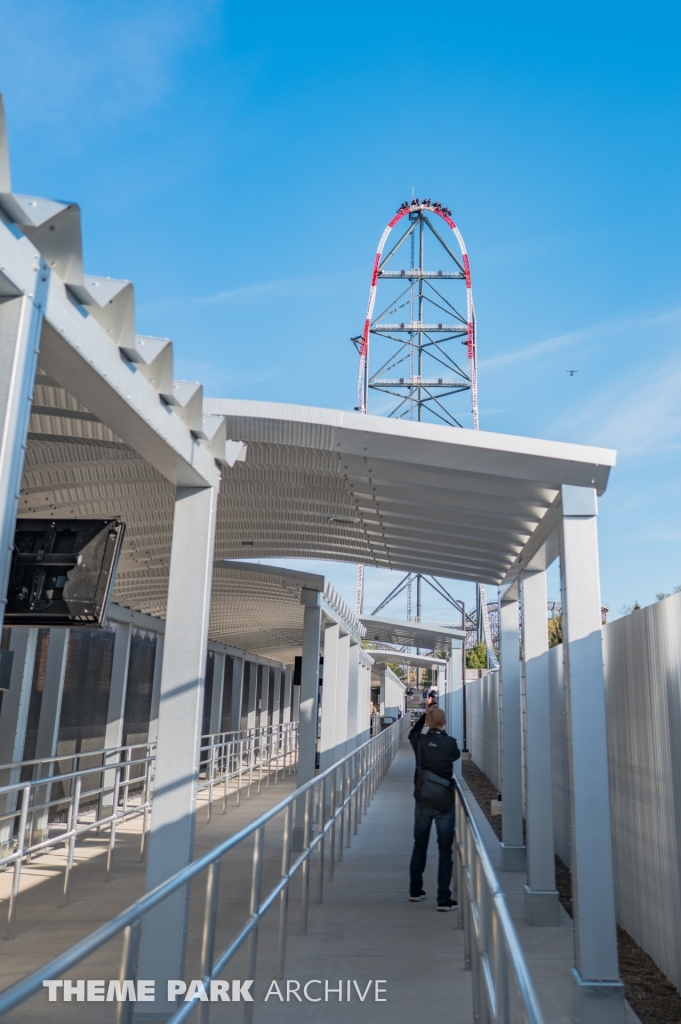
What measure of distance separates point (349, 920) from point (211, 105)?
1256cm

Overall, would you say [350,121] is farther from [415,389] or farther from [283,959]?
[283,959]

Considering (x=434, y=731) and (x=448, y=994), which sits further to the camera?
(x=434, y=731)

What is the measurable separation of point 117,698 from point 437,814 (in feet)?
19.9

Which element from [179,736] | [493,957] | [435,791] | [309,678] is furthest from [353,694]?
[493,957]

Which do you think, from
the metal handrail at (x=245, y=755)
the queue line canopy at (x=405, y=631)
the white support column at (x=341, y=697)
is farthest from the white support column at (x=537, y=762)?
the queue line canopy at (x=405, y=631)

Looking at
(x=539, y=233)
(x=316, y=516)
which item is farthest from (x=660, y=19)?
(x=316, y=516)

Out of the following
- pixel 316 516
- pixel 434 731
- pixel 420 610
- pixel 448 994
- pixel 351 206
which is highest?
pixel 351 206

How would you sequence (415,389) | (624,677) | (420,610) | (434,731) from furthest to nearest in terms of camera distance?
1. (420,610)
2. (415,389)
3. (434,731)
4. (624,677)

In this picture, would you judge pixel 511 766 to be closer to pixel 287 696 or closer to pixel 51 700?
pixel 51 700

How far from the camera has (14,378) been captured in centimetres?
237

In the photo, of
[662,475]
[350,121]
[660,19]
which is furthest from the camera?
[662,475]

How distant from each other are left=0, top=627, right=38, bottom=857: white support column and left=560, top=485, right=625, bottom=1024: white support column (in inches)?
227

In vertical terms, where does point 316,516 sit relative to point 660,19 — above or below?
below

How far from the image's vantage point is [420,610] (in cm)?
3700
